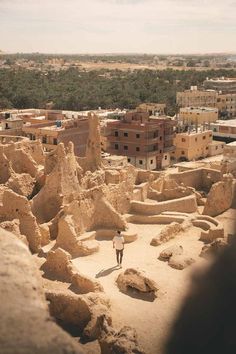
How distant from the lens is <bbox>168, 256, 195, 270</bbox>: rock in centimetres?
1407

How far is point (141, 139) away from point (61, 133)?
5.38 meters

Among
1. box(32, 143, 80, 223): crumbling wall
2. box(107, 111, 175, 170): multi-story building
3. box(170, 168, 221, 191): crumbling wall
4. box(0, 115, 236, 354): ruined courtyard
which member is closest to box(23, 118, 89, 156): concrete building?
box(107, 111, 175, 170): multi-story building

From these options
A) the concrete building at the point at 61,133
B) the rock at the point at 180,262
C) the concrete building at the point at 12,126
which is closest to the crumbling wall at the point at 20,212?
the rock at the point at 180,262

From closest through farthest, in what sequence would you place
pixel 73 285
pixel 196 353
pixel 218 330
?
1. pixel 218 330
2. pixel 196 353
3. pixel 73 285

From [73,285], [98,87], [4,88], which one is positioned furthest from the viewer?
[98,87]

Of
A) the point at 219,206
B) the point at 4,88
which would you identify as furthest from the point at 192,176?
the point at 4,88

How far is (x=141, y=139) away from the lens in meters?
34.2

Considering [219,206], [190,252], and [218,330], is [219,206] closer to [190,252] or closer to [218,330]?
[190,252]

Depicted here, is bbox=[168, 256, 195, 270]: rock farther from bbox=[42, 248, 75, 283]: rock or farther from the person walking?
bbox=[42, 248, 75, 283]: rock

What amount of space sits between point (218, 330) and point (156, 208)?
12.7 metres

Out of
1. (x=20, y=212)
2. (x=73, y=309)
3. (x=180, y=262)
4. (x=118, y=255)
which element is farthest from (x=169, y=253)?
(x=73, y=309)

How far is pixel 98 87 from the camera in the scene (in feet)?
228

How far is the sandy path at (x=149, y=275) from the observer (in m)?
10.4

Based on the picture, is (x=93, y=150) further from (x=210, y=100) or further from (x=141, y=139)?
(x=210, y=100)
